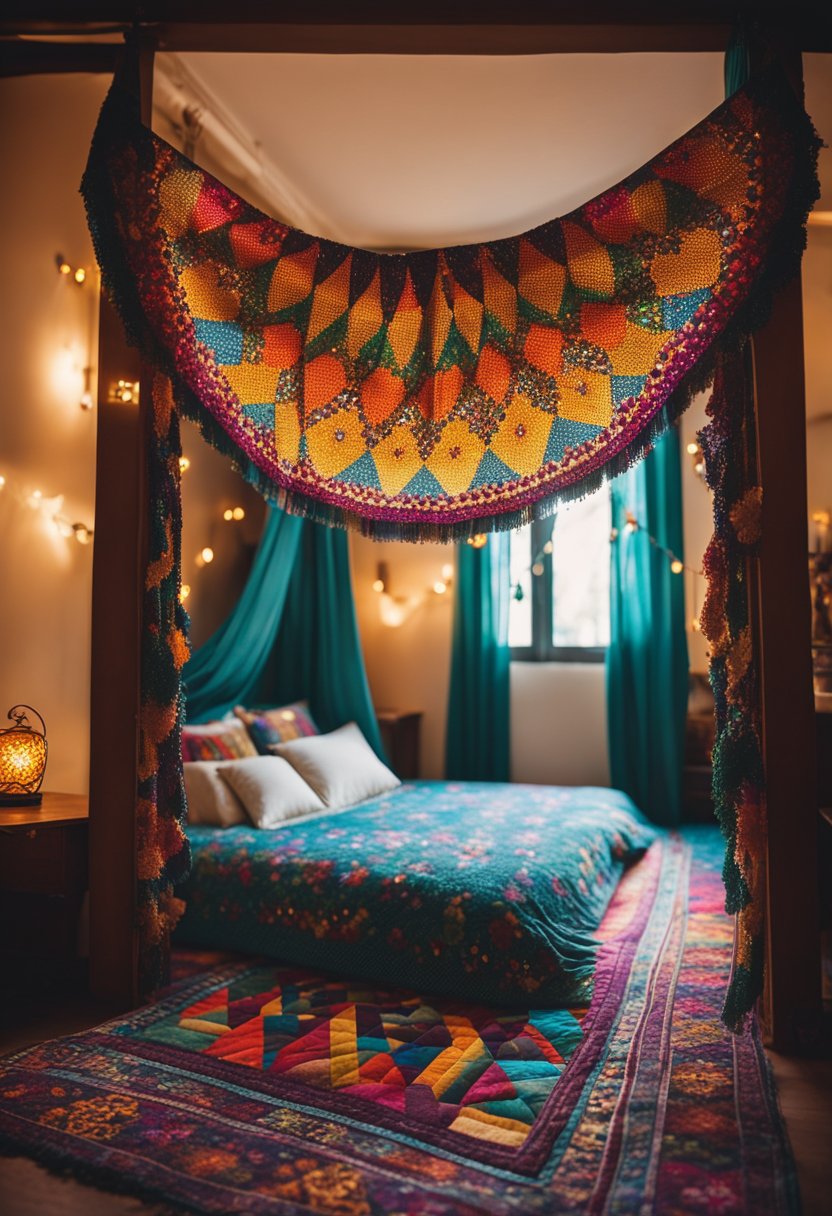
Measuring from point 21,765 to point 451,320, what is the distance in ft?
5.83

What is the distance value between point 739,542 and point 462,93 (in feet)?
7.04

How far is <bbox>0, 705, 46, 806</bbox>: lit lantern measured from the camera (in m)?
2.63

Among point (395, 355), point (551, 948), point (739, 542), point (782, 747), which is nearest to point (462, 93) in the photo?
point (395, 355)

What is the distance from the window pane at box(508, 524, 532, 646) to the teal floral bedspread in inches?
75.0

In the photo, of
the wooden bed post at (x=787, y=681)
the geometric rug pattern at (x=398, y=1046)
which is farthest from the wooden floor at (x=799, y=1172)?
the geometric rug pattern at (x=398, y=1046)

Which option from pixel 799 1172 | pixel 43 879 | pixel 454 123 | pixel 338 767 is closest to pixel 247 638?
pixel 338 767

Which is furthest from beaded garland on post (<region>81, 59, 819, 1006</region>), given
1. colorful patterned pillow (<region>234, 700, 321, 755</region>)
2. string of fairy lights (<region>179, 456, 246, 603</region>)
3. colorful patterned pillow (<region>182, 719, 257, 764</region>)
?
string of fairy lights (<region>179, 456, 246, 603</region>)

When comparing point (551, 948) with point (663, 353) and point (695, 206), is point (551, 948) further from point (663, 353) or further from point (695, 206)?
point (695, 206)

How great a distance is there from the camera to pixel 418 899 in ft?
8.48

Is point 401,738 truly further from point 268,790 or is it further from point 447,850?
point 447,850

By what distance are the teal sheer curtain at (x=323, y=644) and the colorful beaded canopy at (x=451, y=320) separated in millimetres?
1828

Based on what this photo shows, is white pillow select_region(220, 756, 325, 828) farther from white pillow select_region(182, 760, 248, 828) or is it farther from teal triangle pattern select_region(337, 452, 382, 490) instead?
teal triangle pattern select_region(337, 452, 382, 490)

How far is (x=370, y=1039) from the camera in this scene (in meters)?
2.22

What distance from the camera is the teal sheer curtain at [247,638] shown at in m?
3.85
